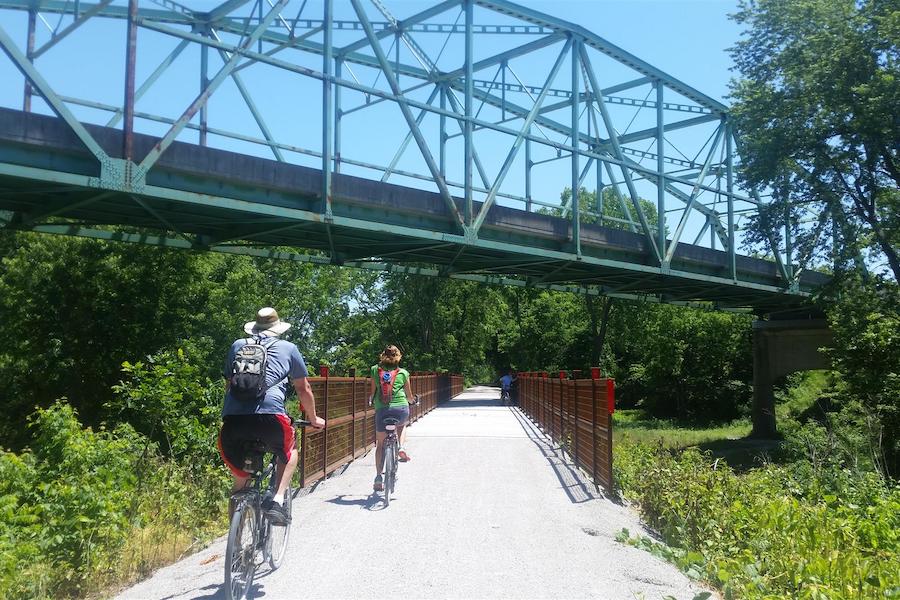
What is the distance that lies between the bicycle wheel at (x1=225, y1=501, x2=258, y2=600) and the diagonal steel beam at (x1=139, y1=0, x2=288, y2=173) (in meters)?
11.0

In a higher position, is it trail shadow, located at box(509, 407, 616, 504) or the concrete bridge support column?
the concrete bridge support column

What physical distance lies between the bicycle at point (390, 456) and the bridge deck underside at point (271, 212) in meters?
7.98

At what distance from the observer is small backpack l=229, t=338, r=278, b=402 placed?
482 centimetres

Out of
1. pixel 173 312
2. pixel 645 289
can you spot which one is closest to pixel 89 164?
pixel 173 312

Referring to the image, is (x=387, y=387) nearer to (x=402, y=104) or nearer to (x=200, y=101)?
(x=200, y=101)

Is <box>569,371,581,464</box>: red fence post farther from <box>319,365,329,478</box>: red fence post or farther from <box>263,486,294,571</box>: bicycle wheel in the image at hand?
<box>263,486,294,571</box>: bicycle wheel

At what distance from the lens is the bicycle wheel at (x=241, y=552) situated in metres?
4.67

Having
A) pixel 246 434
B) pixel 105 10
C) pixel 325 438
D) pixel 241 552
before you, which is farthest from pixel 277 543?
pixel 105 10

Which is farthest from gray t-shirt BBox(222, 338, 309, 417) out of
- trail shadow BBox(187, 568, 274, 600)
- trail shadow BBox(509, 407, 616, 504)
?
trail shadow BBox(509, 407, 616, 504)

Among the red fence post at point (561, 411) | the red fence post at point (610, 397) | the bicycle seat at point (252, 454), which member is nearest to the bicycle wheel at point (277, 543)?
the bicycle seat at point (252, 454)

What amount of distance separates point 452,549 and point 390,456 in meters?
2.26

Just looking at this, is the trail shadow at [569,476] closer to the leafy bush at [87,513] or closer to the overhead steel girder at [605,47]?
the leafy bush at [87,513]

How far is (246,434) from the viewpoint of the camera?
5.02 m

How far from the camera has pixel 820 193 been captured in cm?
2512
